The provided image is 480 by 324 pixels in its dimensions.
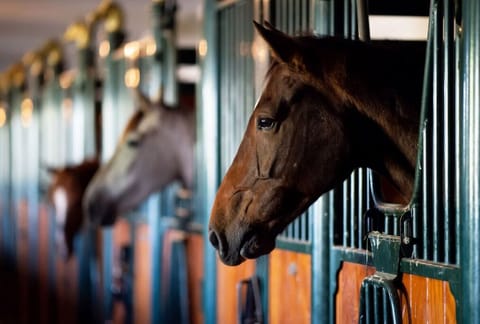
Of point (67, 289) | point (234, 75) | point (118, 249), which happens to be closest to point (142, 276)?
point (118, 249)

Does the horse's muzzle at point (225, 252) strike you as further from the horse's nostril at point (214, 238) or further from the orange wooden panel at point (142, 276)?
the orange wooden panel at point (142, 276)

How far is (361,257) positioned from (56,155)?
5.04 m

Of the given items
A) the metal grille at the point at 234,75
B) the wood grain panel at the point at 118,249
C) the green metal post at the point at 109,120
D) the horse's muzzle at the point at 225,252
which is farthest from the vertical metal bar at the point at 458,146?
the green metal post at the point at 109,120

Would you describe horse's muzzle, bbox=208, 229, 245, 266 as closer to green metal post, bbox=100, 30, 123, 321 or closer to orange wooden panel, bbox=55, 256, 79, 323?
green metal post, bbox=100, 30, 123, 321

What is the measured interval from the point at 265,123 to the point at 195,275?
2.02 m

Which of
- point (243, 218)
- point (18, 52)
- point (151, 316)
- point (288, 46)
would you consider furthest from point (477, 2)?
point (18, 52)

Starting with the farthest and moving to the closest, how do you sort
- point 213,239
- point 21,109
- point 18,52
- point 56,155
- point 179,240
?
point 18,52, point 21,109, point 56,155, point 179,240, point 213,239

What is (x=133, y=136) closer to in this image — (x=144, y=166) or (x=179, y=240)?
(x=144, y=166)

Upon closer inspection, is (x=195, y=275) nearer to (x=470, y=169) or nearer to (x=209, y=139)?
(x=209, y=139)

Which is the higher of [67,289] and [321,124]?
[321,124]

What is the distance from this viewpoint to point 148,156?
409 cm

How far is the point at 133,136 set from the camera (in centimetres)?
405

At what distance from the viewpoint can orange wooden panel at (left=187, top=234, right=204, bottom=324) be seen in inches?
152

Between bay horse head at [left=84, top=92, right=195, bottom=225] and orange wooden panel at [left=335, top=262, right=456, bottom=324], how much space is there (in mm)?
1802
